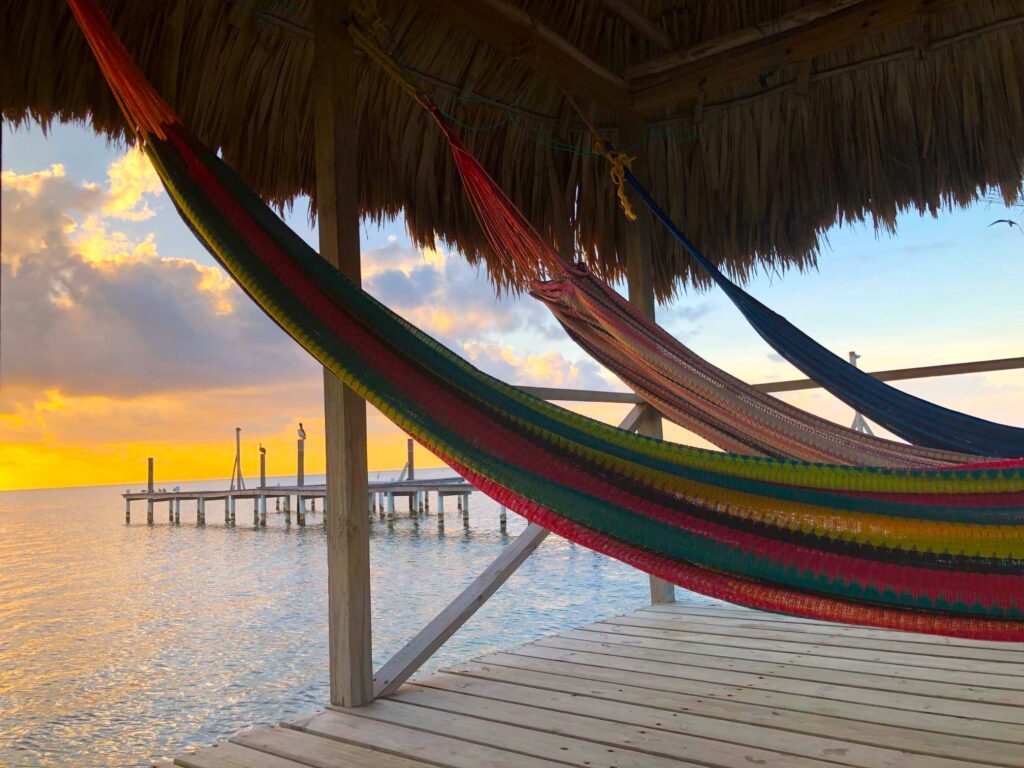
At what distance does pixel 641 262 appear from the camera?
9.36ft

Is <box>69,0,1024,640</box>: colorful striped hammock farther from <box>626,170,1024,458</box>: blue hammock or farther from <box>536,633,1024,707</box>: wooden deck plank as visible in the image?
<box>626,170,1024,458</box>: blue hammock

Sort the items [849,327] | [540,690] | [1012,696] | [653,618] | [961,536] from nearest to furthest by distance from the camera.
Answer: [961,536] → [1012,696] → [540,690] → [653,618] → [849,327]

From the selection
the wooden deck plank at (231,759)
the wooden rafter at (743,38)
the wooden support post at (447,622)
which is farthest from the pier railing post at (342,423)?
the wooden rafter at (743,38)

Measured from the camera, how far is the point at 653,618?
256cm

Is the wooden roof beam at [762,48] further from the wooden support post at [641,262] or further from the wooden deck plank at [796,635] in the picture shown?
the wooden deck plank at [796,635]

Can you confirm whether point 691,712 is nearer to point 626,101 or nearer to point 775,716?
point 775,716

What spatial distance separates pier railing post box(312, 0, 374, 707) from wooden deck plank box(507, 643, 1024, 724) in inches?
19.4

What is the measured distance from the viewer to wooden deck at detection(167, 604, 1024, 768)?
4.50ft

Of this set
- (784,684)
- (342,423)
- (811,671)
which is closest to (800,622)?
(811,671)

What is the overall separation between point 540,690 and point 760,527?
0.87 m

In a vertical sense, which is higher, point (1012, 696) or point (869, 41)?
point (869, 41)

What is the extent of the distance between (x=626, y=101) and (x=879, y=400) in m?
1.34

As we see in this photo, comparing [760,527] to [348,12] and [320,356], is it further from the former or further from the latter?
[348,12]

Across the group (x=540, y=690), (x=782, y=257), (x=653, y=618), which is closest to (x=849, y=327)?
(x=782, y=257)
